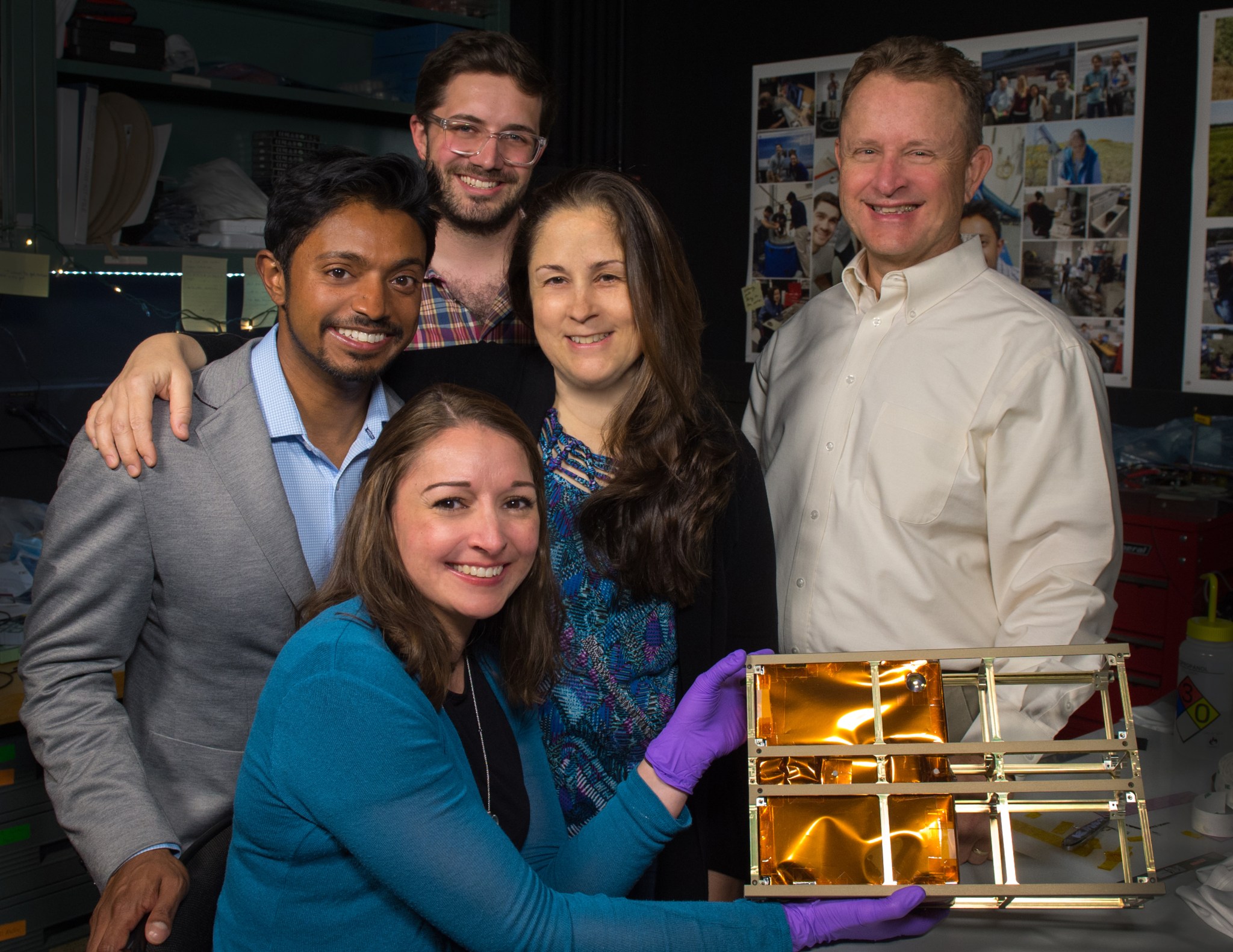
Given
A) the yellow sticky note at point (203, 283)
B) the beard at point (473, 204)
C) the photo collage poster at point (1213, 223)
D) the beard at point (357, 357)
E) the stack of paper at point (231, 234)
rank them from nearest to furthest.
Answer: the beard at point (357, 357) → the beard at point (473, 204) → the yellow sticky note at point (203, 283) → the stack of paper at point (231, 234) → the photo collage poster at point (1213, 223)

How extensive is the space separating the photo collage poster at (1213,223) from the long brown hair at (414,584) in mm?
2570

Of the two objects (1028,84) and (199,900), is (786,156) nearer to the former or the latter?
(1028,84)

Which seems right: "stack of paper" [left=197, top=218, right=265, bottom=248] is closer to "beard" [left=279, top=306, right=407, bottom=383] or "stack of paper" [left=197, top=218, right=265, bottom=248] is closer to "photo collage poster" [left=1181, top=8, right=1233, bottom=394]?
"beard" [left=279, top=306, right=407, bottom=383]

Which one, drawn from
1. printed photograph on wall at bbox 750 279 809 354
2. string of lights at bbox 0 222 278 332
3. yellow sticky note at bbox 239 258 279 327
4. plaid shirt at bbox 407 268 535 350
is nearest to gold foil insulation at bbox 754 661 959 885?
plaid shirt at bbox 407 268 535 350

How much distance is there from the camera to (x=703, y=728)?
1.42m

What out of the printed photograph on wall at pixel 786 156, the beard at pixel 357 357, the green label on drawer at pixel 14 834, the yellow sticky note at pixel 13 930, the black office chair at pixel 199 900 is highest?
the printed photograph on wall at pixel 786 156

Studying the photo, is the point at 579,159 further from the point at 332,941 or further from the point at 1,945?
the point at 332,941

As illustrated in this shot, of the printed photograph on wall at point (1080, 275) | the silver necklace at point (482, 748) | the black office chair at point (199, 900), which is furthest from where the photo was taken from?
the printed photograph on wall at point (1080, 275)

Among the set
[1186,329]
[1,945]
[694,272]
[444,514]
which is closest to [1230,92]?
[1186,329]

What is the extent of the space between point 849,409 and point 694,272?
2555 mm

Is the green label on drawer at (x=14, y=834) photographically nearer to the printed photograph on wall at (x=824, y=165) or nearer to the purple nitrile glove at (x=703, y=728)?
the purple nitrile glove at (x=703, y=728)

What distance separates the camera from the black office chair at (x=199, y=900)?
1.22m

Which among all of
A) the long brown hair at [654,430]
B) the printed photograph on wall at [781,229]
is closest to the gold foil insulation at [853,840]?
the long brown hair at [654,430]

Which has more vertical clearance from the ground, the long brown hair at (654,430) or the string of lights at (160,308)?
the string of lights at (160,308)
